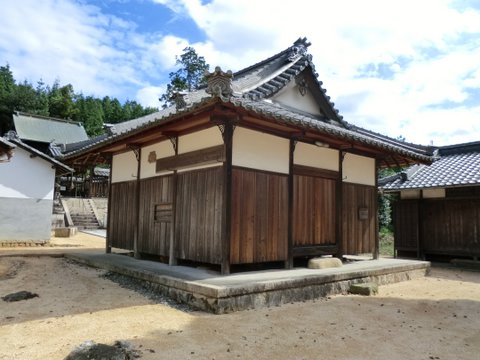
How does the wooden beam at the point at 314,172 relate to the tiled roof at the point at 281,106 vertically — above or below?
below

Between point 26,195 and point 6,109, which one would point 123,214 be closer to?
point 26,195

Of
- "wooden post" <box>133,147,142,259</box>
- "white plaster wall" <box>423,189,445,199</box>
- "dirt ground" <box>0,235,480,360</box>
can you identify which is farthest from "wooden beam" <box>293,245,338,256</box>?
"white plaster wall" <box>423,189,445,199</box>

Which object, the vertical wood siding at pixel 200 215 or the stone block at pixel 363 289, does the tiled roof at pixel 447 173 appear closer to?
the stone block at pixel 363 289

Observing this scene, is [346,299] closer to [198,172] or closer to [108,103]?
[198,172]

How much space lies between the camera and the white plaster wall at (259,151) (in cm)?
789

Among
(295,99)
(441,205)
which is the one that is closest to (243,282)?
(295,99)

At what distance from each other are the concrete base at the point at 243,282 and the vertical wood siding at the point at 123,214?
4.30ft

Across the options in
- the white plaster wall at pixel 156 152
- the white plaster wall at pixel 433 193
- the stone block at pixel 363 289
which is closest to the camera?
the stone block at pixel 363 289

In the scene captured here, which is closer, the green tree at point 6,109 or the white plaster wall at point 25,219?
the white plaster wall at point 25,219

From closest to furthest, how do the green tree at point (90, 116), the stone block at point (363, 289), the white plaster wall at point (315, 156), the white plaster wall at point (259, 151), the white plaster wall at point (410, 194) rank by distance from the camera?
the white plaster wall at point (259, 151)
the stone block at point (363, 289)
the white plaster wall at point (315, 156)
the white plaster wall at point (410, 194)
the green tree at point (90, 116)

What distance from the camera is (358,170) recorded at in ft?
36.4

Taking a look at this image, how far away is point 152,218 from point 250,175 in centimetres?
332

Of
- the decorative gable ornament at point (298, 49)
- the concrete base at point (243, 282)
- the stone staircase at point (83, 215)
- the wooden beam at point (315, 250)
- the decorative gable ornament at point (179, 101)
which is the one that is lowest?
the concrete base at point (243, 282)

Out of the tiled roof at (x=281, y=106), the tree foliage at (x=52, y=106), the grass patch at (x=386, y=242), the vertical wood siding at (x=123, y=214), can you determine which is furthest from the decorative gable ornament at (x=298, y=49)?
the tree foliage at (x=52, y=106)
